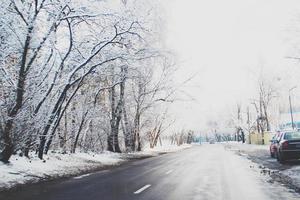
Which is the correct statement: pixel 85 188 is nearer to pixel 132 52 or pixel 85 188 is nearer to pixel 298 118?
pixel 132 52

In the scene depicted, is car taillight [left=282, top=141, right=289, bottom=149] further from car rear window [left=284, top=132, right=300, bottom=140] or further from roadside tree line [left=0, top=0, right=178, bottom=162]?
roadside tree line [left=0, top=0, right=178, bottom=162]

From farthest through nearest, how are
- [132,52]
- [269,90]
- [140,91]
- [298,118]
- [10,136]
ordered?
1. [298,118]
2. [269,90]
3. [140,91]
4. [132,52]
5. [10,136]

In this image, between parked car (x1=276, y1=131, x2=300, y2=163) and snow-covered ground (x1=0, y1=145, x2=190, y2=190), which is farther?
parked car (x1=276, y1=131, x2=300, y2=163)

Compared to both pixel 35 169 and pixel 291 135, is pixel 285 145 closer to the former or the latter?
pixel 291 135

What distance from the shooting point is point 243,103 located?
346 ft

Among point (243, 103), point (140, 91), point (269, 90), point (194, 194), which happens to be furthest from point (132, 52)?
point (243, 103)

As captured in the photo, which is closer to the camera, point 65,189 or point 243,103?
point 65,189

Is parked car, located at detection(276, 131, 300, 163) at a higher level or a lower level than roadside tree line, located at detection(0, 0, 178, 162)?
lower

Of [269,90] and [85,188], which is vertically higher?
[269,90]

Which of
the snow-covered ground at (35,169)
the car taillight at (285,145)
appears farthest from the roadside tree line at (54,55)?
the car taillight at (285,145)

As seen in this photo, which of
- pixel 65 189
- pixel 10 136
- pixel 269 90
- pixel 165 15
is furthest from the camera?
pixel 269 90

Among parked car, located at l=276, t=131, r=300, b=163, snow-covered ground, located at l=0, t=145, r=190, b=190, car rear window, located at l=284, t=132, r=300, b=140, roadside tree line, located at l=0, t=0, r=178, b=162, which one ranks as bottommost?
snow-covered ground, located at l=0, t=145, r=190, b=190

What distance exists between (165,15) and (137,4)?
8.03 meters

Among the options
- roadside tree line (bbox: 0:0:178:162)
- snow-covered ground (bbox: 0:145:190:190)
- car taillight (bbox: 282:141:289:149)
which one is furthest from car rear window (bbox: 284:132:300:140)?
snow-covered ground (bbox: 0:145:190:190)
